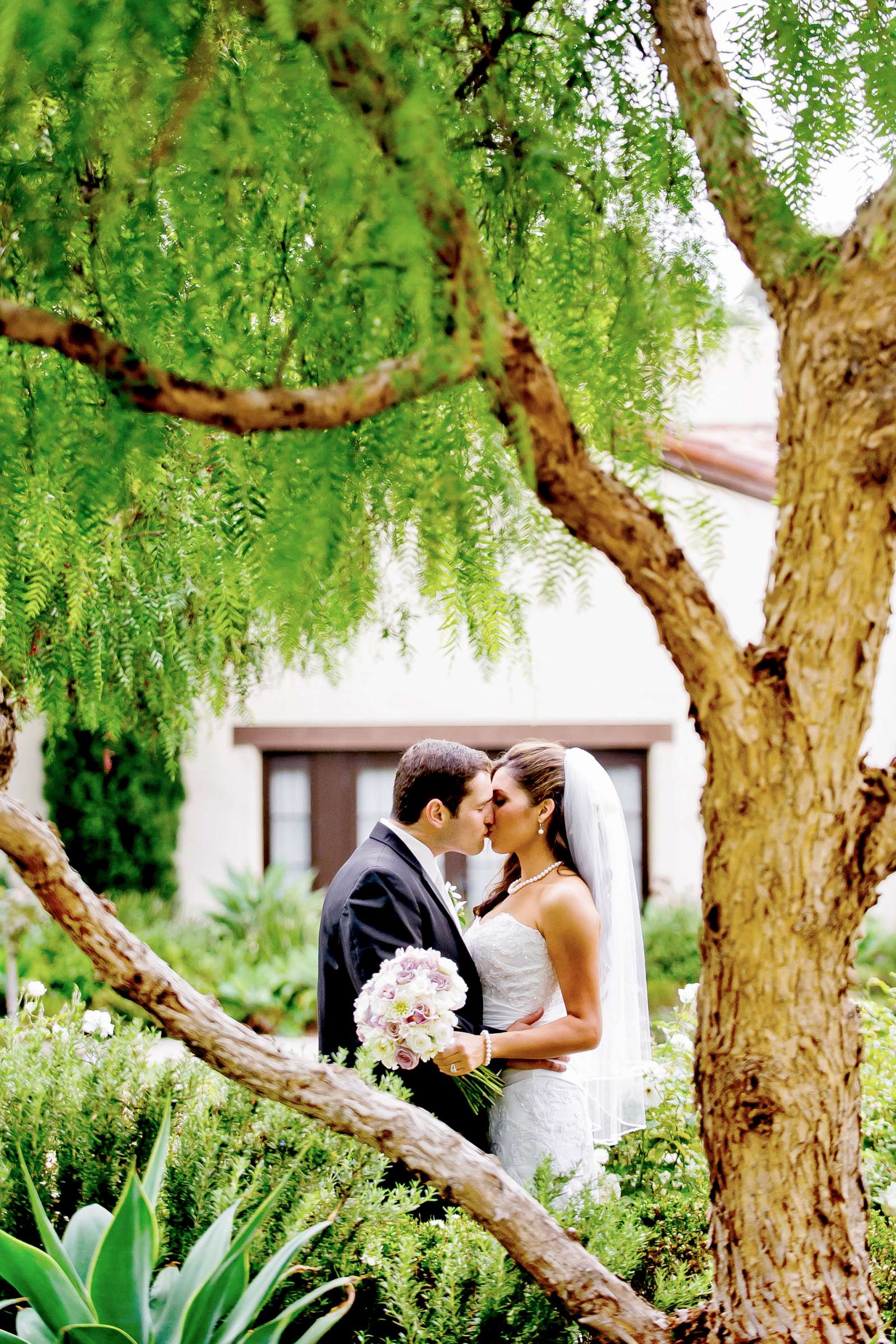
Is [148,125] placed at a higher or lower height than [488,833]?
higher

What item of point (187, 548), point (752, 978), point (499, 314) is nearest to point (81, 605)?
point (187, 548)

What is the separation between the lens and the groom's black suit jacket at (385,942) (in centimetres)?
321

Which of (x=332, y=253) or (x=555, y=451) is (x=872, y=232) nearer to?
(x=555, y=451)

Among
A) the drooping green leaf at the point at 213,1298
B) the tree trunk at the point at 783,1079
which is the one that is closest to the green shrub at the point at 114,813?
the drooping green leaf at the point at 213,1298

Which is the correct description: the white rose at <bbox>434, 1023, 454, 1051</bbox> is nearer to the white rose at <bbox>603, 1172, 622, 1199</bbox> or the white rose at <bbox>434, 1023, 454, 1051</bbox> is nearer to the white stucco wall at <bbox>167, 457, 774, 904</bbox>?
the white rose at <bbox>603, 1172, 622, 1199</bbox>

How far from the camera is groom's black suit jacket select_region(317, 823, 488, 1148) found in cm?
321

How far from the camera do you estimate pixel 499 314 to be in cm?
138

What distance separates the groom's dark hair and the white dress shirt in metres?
0.04

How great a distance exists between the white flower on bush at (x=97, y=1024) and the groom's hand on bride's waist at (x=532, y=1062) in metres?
1.26

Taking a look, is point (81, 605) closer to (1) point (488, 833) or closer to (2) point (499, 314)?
(2) point (499, 314)

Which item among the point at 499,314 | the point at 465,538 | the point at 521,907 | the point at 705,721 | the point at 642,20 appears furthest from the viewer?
the point at 521,907

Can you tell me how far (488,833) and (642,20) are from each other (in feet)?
8.09

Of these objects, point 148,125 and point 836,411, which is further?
point 836,411

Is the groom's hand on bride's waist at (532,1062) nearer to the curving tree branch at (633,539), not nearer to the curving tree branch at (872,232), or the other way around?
the curving tree branch at (633,539)
